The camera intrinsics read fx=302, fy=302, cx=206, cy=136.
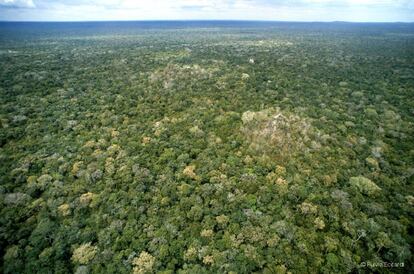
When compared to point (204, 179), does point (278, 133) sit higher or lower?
higher

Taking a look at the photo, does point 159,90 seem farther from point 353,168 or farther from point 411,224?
point 411,224

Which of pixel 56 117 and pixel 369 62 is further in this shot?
pixel 369 62

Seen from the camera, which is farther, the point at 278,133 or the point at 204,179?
the point at 278,133

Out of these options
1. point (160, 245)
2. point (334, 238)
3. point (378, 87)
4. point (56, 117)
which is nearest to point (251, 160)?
point (334, 238)

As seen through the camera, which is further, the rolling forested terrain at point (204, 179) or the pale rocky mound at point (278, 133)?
the pale rocky mound at point (278, 133)
